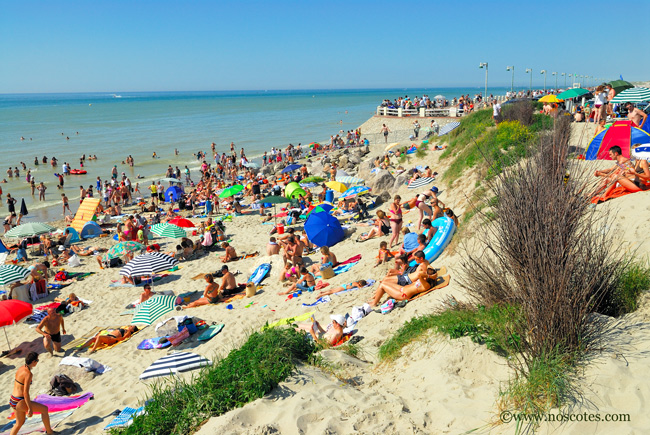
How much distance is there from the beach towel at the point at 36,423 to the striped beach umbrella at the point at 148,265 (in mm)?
4767

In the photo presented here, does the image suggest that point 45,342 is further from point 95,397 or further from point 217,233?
point 217,233

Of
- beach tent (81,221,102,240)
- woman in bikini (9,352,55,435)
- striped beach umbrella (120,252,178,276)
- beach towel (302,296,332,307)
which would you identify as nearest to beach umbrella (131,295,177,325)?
striped beach umbrella (120,252,178,276)

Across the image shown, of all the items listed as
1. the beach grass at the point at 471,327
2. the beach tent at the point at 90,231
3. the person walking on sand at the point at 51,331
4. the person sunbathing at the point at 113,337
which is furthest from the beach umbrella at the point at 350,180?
the beach grass at the point at 471,327

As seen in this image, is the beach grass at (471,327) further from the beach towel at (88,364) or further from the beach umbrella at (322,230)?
the beach umbrella at (322,230)

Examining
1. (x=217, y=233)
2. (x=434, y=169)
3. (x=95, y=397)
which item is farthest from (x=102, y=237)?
(x=434, y=169)

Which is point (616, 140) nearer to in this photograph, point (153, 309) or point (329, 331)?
point (329, 331)

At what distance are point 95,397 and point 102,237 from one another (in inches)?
463

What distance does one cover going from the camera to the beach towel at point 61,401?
704cm

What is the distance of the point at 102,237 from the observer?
17844mm

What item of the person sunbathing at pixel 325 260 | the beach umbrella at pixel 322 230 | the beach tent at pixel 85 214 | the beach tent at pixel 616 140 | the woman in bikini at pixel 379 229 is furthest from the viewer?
the beach tent at pixel 85 214

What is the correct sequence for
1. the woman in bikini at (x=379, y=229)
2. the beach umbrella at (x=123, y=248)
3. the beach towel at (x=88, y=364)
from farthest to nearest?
the beach umbrella at (x=123, y=248) < the woman in bikini at (x=379, y=229) < the beach towel at (x=88, y=364)

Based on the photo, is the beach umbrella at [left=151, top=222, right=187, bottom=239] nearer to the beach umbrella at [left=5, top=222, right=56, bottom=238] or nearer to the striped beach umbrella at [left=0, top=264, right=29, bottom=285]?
the striped beach umbrella at [left=0, top=264, right=29, bottom=285]

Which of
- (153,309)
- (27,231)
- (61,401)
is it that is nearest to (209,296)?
(153,309)

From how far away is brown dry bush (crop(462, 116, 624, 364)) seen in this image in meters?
4.16
